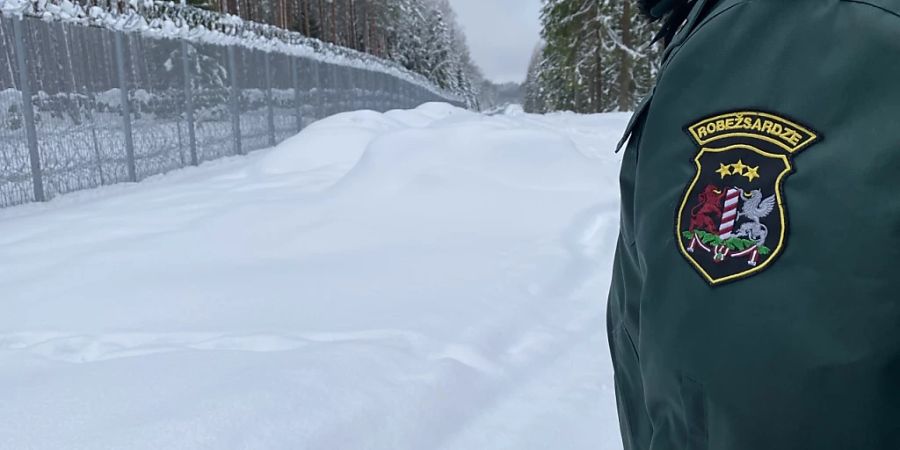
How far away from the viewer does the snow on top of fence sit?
790 cm

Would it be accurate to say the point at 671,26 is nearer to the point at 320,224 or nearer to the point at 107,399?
the point at 107,399

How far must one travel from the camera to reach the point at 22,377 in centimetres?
279

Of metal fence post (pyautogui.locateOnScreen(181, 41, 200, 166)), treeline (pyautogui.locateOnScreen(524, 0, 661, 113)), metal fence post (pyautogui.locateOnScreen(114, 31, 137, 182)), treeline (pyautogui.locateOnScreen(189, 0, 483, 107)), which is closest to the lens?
metal fence post (pyautogui.locateOnScreen(114, 31, 137, 182))

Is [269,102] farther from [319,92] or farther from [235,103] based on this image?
[319,92]

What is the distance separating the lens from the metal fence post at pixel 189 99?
11.3 meters

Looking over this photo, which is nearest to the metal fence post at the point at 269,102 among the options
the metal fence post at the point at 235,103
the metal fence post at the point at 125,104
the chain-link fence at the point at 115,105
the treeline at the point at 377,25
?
the chain-link fence at the point at 115,105

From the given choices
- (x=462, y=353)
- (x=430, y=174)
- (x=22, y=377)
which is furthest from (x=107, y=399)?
(x=430, y=174)

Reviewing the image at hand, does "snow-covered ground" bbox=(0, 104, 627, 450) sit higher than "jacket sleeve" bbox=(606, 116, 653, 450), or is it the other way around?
"jacket sleeve" bbox=(606, 116, 653, 450)

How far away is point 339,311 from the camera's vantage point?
3.56m

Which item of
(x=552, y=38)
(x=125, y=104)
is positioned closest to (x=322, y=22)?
(x=552, y=38)

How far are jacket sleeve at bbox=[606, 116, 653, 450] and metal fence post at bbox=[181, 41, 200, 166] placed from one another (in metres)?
11.5

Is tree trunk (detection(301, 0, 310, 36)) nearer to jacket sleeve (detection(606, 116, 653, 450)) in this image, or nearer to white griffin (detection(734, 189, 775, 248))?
jacket sleeve (detection(606, 116, 653, 450))

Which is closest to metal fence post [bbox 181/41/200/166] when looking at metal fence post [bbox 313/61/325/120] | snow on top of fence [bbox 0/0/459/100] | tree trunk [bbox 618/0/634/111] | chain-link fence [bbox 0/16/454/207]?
chain-link fence [bbox 0/16/454/207]

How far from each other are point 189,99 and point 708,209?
1185cm
